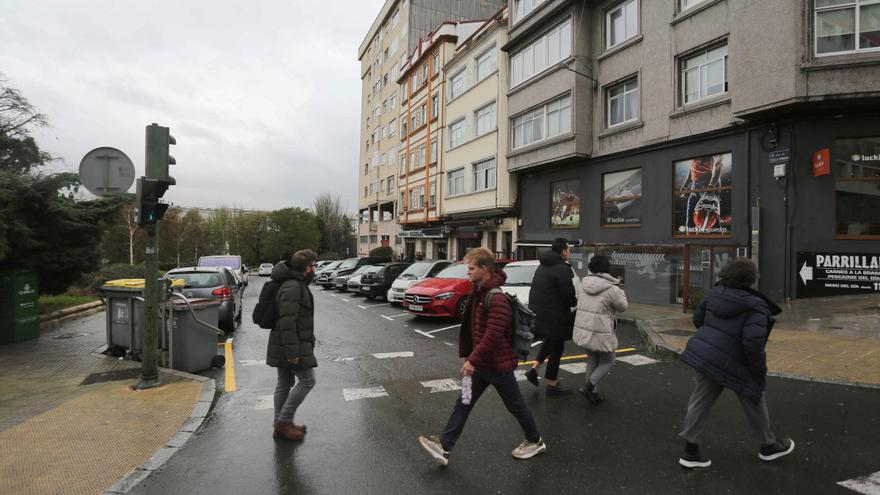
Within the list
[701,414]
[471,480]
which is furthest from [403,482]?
[701,414]

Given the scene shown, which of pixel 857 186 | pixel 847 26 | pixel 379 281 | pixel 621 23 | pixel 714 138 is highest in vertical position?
pixel 621 23

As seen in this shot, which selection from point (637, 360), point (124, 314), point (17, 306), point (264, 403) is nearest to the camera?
point (264, 403)

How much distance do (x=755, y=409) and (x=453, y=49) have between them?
30615mm

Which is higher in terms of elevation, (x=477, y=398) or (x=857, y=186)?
(x=857, y=186)

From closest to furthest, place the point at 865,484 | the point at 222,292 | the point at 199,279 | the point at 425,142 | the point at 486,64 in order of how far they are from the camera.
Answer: the point at 865,484 < the point at 222,292 < the point at 199,279 < the point at 486,64 < the point at 425,142

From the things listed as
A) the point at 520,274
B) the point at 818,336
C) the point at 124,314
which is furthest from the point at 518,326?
the point at 520,274

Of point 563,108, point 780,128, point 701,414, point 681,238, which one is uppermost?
point 563,108

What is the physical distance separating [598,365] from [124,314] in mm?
7434

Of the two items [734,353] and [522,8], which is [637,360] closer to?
[734,353]

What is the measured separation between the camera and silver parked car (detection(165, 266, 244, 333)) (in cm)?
1080

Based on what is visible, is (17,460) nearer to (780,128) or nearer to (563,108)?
(780,128)

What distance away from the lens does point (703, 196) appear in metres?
15.2

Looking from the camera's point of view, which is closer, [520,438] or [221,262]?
[520,438]

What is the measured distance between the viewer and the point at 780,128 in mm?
12938
